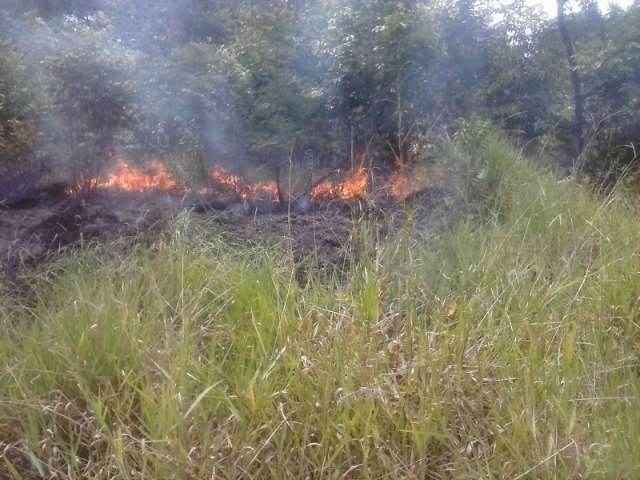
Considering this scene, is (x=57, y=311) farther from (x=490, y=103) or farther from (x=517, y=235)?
(x=490, y=103)

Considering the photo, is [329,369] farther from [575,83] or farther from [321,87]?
[575,83]

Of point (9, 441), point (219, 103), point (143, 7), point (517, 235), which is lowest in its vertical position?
point (9, 441)

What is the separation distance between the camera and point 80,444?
2.65 m

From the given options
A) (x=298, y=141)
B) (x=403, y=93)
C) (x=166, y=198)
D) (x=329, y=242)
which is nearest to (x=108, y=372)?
(x=329, y=242)

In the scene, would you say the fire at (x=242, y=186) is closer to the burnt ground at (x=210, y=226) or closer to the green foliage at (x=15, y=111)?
the burnt ground at (x=210, y=226)

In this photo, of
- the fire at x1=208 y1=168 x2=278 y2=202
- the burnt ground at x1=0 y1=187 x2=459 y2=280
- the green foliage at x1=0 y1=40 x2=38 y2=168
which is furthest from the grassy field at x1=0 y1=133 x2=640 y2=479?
the green foliage at x1=0 y1=40 x2=38 y2=168

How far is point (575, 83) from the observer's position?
7324mm

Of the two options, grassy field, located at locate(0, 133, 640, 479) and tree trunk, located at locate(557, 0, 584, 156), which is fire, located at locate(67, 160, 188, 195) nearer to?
grassy field, located at locate(0, 133, 640, 479)

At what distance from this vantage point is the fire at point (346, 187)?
19.1 feet

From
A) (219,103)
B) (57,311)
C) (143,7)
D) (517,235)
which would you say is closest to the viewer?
(57,311)

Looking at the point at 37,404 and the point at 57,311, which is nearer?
the point at 37,404

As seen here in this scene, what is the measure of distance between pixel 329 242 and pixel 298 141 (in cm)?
207

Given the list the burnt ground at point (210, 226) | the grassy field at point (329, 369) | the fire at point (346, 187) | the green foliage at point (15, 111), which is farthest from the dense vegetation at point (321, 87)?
the grassy field at point (329, 369)

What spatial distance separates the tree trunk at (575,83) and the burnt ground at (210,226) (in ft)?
8.57
